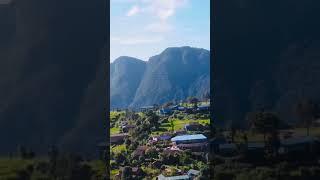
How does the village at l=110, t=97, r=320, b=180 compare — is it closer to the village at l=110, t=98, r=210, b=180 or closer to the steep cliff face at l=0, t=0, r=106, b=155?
the village at l=110, t=98, r=210, b=180

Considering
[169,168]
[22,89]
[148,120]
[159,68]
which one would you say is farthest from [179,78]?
[22,89]

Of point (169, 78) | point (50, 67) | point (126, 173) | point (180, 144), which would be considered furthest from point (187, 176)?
point (50, 67)

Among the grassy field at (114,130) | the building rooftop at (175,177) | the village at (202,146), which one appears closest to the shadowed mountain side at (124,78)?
the village at (202,146)

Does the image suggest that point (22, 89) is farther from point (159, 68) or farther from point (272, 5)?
point (272, 5)

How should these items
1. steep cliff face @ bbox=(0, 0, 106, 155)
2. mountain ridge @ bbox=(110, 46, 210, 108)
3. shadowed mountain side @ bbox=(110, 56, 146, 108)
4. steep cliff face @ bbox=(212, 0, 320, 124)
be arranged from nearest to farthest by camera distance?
steep cliff face @ bbox=(0, 0, 106, 155) → steep cliff face @ bbox=(212, 0, 320, 124) → shadowed mountain side @ bbox=(110, 56, 146, 108) → mountain ridge @ bbox=(110, 46, 210, 108)

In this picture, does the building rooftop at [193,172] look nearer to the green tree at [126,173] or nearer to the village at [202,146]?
the village at [202,146]

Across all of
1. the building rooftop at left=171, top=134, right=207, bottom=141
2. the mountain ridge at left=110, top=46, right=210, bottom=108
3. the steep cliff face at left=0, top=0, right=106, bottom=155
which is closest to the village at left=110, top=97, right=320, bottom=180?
the building rooftop at left=171, top=134, right=207, bottom=141
